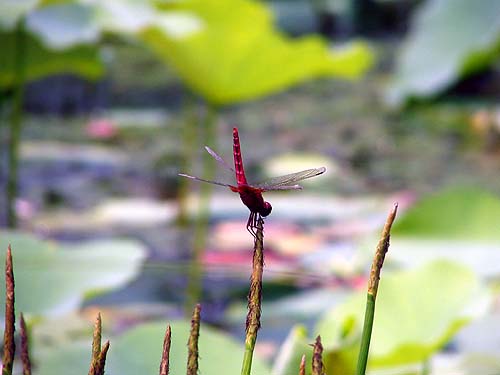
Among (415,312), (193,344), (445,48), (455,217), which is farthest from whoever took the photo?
(445,48)

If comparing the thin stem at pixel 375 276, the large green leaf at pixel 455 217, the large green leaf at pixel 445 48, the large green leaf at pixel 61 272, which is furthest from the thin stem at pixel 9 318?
the large green leaf at pixel 445 48

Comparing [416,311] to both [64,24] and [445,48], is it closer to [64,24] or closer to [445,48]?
[64,24]

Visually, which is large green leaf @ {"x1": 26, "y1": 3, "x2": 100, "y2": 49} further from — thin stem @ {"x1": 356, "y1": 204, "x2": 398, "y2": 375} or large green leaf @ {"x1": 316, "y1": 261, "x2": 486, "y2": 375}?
thin stem @ {"x1": 356, "y1": 204, "x2": 398, "y2": 375}

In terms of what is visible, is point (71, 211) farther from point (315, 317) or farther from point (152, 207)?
point (315, 317)

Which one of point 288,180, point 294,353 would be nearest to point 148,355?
point 294,353

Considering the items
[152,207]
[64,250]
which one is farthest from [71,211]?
[64,250]

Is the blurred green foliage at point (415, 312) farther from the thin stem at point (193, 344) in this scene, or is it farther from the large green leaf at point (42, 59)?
the large green leaf at point (42, 59)
